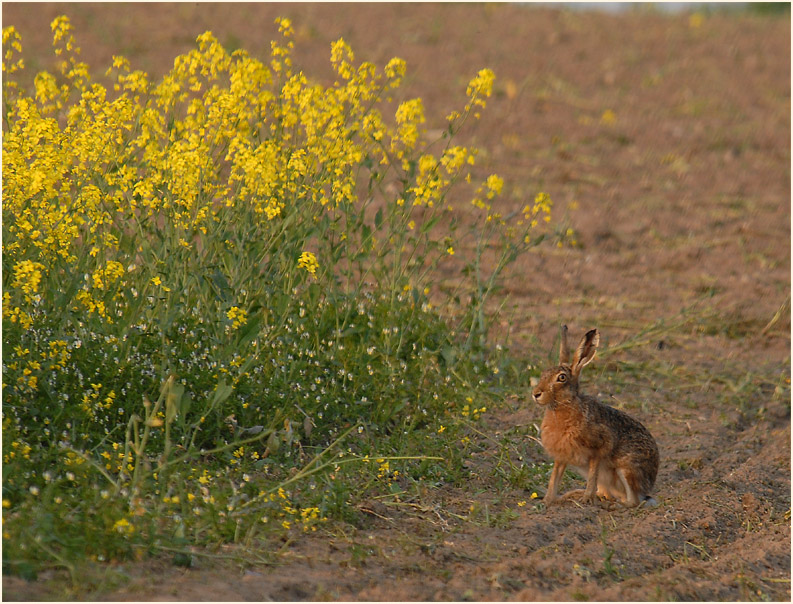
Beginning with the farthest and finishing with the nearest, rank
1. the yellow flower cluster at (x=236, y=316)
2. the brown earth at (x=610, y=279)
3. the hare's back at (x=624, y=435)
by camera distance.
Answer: the hare's back at (x=624, y=435) → the yellow flower cluster at (x=236, y=316) → the brown earth at (x=610, y=279)

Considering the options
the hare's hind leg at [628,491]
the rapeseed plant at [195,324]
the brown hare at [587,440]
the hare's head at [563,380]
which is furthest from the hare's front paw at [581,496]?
the rapeseed plant at [195,324]

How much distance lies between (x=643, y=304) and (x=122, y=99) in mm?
4385

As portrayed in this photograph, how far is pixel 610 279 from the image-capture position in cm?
852

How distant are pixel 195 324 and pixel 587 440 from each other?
192 cm

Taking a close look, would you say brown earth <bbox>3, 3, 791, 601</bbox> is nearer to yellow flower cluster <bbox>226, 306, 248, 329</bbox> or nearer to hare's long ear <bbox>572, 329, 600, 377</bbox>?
hare's long ear <bbox>572, 329, 600, 377</bbox>

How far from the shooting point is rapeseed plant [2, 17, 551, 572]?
13.5 feet

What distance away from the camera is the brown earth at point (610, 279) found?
13.3ft

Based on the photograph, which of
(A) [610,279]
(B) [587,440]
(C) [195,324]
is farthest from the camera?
(A) [610,279]

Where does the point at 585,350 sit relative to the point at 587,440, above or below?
above

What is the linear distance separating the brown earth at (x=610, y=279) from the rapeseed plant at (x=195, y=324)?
331 mm

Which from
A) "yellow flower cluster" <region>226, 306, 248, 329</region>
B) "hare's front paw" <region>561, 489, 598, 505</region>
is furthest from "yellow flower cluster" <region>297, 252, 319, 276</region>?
"hare's front paw" <region>561, 489, 598, 505</region>

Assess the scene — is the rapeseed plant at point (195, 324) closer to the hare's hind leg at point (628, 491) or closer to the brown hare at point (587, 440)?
the brown hare at point (587, 440)

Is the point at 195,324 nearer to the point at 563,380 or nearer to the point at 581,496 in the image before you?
the point at 563,380

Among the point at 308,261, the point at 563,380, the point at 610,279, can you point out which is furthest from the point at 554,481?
the point at 610,279
